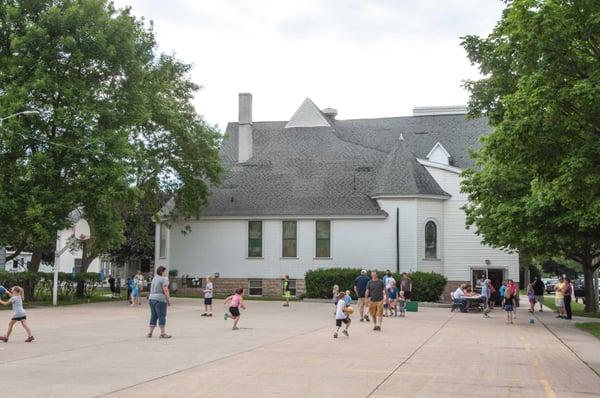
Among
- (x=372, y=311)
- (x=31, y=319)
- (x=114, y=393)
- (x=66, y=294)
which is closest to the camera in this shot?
(x=114, y=393)

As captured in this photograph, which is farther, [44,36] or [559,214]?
[44,36]

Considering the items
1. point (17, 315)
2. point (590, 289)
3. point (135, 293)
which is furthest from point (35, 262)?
point (590, 289)

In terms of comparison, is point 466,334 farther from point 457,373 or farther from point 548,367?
point 457,373

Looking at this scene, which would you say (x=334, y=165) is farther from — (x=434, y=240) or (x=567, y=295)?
(x=567, y=295)

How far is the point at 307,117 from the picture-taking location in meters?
51.9

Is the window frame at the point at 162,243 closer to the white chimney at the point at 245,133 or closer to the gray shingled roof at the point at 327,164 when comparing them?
the gray shingled roof at the point at 327,164

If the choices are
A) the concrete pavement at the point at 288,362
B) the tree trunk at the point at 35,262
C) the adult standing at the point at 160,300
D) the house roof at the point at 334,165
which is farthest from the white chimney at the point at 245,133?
the adult standing at the point at 160,300

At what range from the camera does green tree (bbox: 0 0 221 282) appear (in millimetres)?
30141

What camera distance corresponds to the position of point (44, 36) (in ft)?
100

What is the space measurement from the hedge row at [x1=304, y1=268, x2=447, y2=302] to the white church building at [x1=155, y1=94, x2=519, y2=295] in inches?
108

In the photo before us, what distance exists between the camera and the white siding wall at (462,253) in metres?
42.4

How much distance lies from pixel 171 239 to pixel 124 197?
46.3 ft

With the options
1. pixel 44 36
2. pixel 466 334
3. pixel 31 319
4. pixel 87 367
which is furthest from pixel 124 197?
pixel 87 367

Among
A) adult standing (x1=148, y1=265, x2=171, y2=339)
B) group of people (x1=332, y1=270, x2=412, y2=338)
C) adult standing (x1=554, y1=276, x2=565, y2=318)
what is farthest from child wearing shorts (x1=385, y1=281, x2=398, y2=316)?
adult standing (x1=148, y1=265, x2=171, y2=339)
